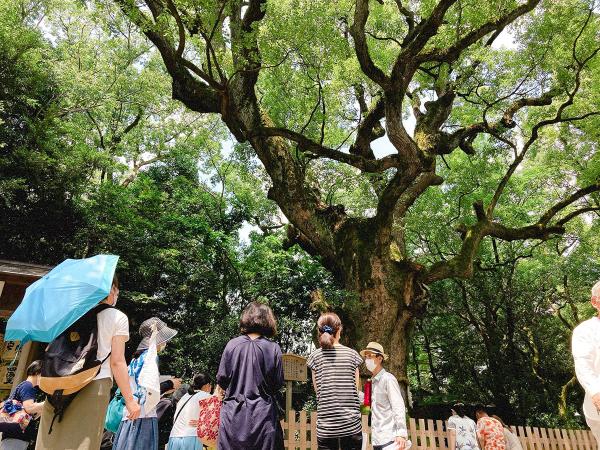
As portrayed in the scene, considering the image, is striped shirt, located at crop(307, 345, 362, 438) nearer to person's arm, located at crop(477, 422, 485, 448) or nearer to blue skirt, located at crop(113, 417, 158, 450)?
blue skirt, located at crop(113, 417, 158, 450)

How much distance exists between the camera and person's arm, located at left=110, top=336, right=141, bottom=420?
97.1 inches

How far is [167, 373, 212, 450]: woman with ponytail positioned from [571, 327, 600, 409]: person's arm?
3.26 m

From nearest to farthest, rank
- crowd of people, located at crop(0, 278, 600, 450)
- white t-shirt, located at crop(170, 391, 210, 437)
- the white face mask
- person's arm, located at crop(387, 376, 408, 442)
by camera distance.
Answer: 1. crowd of people, located at crop(0, 278, 600, 450)
2. person's arm, located at crop(387, 376, 408, 442)
3. the white face mask
4. white t-shirt, located at crop(170, 391, 210, 437)

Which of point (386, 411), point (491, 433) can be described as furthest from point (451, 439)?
point (386, 411)

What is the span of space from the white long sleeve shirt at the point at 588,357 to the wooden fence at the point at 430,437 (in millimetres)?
3342

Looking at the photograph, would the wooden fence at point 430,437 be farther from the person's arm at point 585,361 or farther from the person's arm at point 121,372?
the person's arm at point 585,361

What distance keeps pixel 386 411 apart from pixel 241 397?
61.8 inches

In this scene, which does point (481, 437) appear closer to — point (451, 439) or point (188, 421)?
point (451, 439)

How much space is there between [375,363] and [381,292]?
4279 millimetres

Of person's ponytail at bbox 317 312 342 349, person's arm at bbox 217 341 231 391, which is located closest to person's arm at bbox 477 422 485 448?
person's ponytail at bbox 317 312 342 349

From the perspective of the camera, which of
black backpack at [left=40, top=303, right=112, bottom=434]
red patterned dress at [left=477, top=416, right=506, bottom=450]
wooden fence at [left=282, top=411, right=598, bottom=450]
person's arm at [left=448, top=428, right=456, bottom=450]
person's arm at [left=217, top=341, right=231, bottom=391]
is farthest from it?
person's arm at [left=448, top=428, right=456, bottom=450]

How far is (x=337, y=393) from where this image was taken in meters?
3.26

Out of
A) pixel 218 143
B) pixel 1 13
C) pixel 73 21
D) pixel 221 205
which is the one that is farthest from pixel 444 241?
pixel 73 21

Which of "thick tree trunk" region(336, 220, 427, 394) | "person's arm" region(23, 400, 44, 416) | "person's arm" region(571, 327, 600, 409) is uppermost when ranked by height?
"thick tree trunk" region(336, 220, 427, 394)
